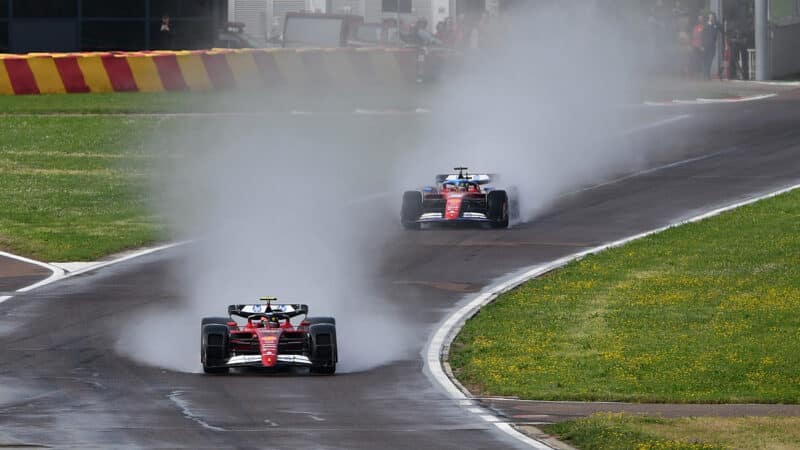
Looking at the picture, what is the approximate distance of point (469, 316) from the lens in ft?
82.0

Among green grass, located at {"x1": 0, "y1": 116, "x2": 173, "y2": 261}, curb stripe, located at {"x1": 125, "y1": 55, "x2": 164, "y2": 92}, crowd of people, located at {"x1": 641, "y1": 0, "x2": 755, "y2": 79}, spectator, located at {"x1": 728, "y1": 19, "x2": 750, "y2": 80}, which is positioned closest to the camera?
green grass, located at {"x1": 0, "y1": 116, "x2": 173, "y2": 261}

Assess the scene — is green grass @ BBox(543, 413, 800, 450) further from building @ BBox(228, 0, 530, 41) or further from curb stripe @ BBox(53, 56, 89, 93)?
building @ BBox(228, 0, 530, 41)

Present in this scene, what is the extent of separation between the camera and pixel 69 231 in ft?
113

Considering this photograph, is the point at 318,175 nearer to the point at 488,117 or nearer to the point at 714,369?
the point at 488,117

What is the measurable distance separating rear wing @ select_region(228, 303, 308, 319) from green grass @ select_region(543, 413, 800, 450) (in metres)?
4.66

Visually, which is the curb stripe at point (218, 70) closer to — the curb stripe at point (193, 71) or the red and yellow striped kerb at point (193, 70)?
the red and yellow striped kerb at point (193, 70)

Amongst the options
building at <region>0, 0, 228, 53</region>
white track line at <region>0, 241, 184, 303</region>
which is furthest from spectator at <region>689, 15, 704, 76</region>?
white track line at <region>0, 241, 184, 303</region>

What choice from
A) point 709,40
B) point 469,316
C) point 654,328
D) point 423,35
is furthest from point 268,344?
point 423,35

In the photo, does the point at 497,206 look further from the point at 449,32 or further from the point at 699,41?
the point at 449,32

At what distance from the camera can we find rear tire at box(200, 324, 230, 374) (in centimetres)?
2045

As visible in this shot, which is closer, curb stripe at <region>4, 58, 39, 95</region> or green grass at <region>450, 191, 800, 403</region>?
green grass at <region>450, 191, 800, 403</region>

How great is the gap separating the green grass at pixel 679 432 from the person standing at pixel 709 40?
4537cm

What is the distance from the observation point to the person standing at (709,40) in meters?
61.6

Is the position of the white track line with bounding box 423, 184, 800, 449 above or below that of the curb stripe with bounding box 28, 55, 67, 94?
below
